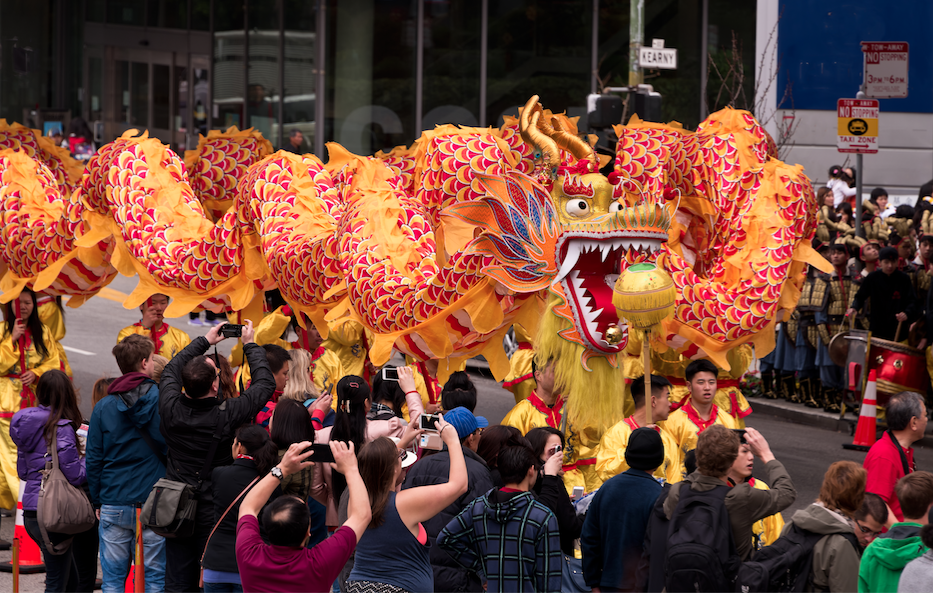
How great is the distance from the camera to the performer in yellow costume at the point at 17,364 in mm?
8453

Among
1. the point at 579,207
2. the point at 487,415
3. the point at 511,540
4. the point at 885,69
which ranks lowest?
the point at 487,415

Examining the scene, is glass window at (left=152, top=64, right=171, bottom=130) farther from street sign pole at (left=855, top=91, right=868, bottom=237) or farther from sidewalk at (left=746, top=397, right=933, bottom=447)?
street sign pole at (left=855, top=91, right=868, bottom=237)

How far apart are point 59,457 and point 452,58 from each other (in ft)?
53.4

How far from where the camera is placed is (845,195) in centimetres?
1591

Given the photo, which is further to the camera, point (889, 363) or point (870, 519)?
point (889, 363)

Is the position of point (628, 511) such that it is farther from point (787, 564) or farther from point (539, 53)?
point (539, 53)

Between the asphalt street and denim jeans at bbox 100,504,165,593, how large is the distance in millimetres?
1211

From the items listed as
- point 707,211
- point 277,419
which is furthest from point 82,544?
point 707,211

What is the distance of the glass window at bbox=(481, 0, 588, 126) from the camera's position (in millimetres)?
21312

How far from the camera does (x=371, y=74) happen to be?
22.0 m

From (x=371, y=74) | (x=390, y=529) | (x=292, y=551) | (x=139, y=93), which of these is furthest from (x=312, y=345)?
(x=139, y=93)

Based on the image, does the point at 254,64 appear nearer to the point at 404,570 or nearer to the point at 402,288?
the point at 402,288

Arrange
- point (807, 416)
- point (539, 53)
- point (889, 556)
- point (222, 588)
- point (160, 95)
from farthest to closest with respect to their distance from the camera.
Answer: point (160, 95) → point (539, 53) → point (807, 416) → point (222, 588) → point (889, 556)

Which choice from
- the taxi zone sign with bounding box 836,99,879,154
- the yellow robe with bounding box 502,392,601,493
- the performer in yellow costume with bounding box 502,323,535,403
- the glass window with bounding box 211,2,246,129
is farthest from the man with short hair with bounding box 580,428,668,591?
the glass window with bounding box 211,2,246,129
